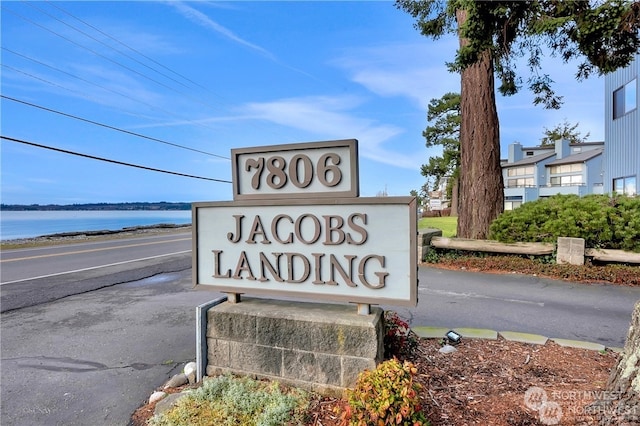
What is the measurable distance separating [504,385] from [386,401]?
4.05ft

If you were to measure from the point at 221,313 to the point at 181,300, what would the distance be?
3245mm

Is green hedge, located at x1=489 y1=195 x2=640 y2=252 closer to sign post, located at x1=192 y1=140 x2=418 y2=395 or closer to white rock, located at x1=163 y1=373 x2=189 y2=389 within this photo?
sign post, located at x1=192 y1=140 x2=418 y2=395

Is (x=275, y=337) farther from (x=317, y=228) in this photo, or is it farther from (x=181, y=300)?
(x=181, y=300)

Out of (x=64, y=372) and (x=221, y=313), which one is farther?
(x=64, y=372)

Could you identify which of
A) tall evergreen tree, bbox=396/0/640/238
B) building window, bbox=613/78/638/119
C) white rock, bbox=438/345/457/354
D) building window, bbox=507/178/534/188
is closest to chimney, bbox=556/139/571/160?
building window, bbox=507/178/534/188

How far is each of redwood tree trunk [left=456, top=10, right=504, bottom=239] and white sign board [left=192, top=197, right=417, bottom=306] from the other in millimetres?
7237

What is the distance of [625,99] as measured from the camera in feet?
44.4

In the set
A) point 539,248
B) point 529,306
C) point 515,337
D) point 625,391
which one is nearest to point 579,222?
point 539,248

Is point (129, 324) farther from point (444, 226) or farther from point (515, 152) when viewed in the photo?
point (515, 152)

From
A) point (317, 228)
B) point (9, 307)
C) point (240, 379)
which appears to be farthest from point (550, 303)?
point (9, 307)

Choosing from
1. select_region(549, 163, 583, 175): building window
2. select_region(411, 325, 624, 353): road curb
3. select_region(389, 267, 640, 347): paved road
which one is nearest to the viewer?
select_region(411, 325, 624, 353): road curb

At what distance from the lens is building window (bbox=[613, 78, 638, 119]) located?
42.0 feet

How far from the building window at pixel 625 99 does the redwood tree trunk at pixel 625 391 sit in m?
15.1

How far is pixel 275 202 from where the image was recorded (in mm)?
2949
